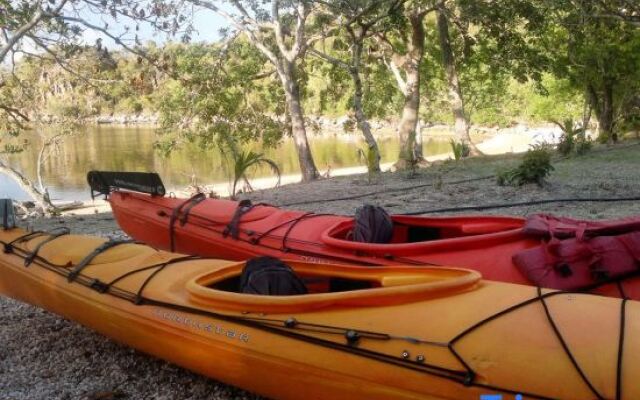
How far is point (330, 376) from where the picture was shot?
2.24 m

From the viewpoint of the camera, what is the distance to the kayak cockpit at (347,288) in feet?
7.79

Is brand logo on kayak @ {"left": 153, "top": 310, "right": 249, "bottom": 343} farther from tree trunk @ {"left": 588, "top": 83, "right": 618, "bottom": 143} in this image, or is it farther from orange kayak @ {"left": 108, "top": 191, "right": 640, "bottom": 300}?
tree trunk @ {"left": 588, "top": 83, "right": 618, "bottom": 143}

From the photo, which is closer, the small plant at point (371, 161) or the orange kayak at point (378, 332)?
the orange kayak at point (378, 332)

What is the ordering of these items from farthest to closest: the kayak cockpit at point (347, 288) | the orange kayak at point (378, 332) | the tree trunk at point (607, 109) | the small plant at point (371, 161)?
the tree trunk at point (607, 109) → the small plant at point (371, 161) → the kayak cockpit at point (347, 288) → the orange kayak at point (378, 332)

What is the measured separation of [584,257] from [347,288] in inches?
44.2

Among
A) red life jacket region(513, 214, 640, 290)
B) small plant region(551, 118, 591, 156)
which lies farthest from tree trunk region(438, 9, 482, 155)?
red life jacket region(513, 214, 640, 290)

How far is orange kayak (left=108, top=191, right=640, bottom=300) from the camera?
10.3ft

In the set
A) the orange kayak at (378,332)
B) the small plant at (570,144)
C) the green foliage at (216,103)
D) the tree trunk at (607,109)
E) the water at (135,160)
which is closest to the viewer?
the orange kayak at (378,332)

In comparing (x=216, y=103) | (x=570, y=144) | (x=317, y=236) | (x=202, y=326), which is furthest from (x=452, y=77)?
(x=202, y=326)

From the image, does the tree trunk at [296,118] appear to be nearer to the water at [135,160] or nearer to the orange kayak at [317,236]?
the water at [135,160]

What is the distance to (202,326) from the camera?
2576 millimetres

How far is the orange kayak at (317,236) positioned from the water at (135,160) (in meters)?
10.4

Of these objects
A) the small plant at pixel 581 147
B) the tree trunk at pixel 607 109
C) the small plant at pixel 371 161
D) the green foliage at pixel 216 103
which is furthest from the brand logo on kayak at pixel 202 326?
the tree trunk at pixel 607 109

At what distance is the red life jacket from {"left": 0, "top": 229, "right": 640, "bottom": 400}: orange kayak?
44cm
